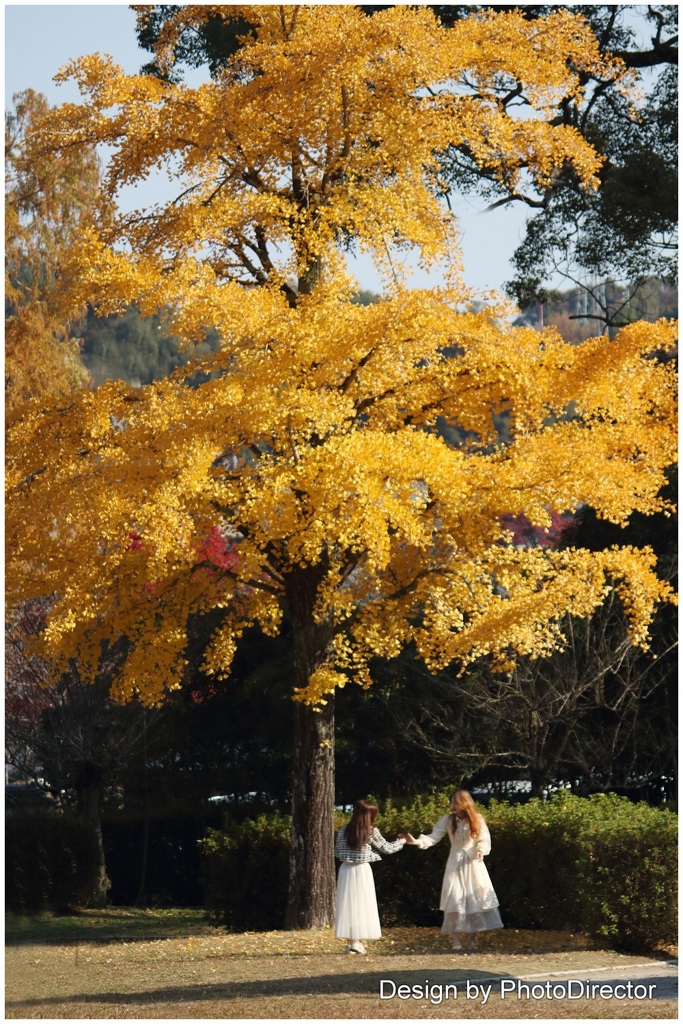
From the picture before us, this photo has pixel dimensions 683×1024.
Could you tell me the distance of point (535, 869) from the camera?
992 cm

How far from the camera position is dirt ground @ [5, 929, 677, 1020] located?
22.9 ft

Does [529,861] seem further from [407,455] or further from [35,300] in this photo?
[35,300]

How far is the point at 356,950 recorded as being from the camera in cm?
885

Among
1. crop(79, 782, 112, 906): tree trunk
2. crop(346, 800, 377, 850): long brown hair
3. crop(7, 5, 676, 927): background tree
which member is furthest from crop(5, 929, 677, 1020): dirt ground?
crop(79, 782, 112, 906): tree trunk

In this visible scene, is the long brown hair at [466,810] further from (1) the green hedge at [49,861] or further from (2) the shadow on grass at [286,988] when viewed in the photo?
(1) the green hedge at [49,861]

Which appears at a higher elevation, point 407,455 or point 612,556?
point 407,455

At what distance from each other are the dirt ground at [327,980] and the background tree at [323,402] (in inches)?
52.7

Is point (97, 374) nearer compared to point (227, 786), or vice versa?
point (227, 786)

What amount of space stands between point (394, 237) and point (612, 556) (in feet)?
10.7

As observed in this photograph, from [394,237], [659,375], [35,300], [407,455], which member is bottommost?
[407,455]

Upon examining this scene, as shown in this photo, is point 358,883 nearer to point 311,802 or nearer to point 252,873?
point 311,802

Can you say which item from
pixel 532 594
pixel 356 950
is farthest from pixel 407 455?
pixel 356 950

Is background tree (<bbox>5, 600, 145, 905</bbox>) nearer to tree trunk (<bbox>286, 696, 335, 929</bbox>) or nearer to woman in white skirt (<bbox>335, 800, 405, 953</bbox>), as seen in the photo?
tree trunk (<bbox>286, 696, 335, 929</bbox>)

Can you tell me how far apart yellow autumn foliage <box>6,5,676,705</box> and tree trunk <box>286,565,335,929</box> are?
0.07 meters
